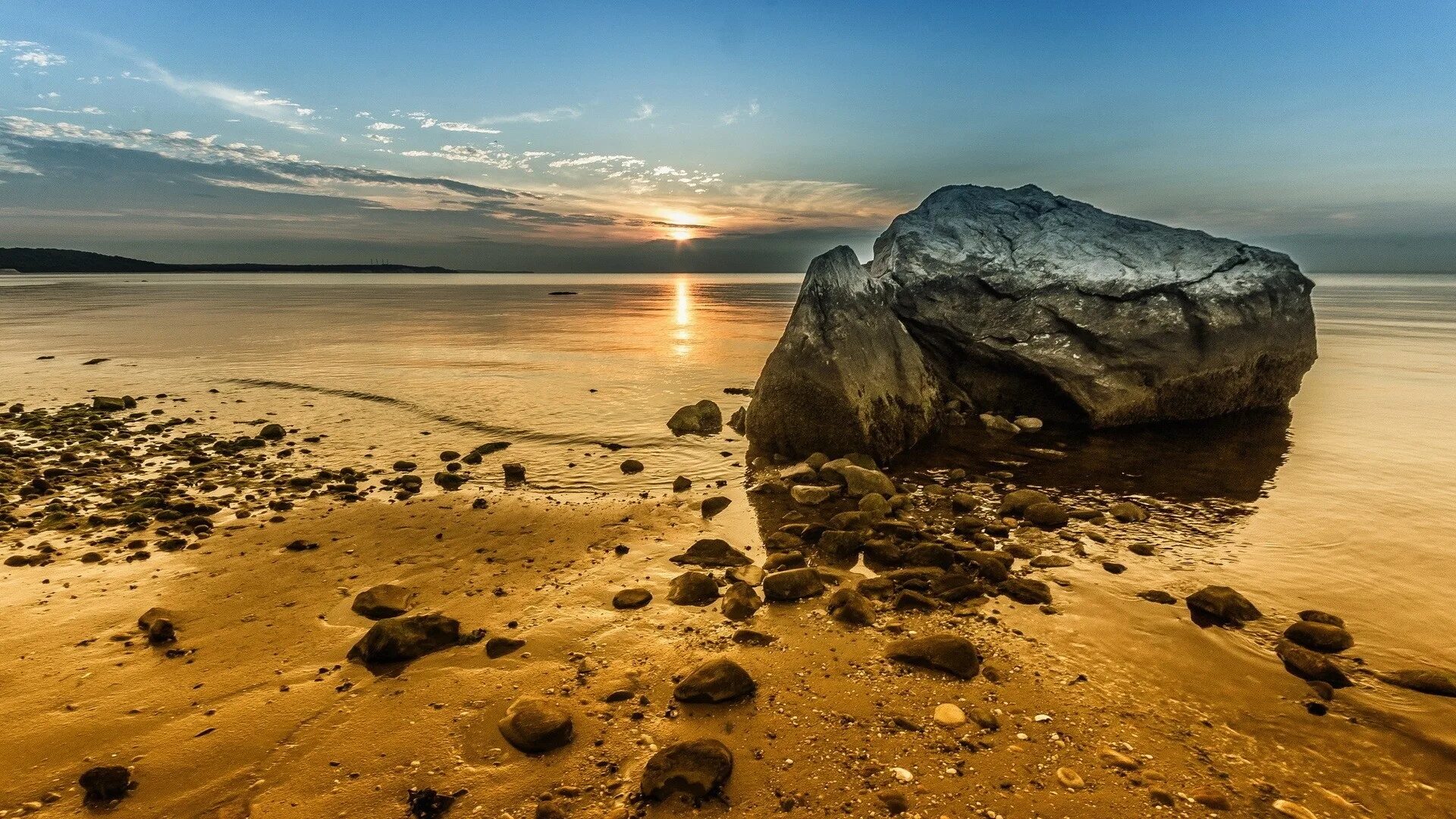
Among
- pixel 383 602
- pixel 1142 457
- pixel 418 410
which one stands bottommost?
pixel 383 602

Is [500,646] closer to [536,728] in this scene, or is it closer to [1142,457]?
[536,728]

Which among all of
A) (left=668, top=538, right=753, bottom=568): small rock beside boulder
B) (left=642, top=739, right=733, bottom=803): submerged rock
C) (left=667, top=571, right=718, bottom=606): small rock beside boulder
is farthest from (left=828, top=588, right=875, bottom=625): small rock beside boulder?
(left=642, top=739, right=733, bottom=803): submerged rock

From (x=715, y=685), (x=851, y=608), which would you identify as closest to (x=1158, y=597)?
(x=851, y=608)

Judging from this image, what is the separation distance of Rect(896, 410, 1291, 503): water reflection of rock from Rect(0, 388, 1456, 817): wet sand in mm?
2110

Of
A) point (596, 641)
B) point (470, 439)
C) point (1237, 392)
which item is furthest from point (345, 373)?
point (1237, 392)

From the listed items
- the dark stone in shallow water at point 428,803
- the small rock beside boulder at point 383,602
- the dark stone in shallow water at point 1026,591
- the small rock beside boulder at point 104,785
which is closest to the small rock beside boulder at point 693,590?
the small rock beside boulder at point 383,602

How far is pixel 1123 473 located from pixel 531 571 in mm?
7591

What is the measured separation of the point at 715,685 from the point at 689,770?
2.32 feet

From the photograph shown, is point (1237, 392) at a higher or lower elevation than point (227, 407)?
higher

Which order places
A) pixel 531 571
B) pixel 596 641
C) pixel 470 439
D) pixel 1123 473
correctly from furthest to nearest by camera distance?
pixel 470 439 → pixel 1123 473 → pixel 531 571 → pixel 596 641

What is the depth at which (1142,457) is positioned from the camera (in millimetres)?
9461

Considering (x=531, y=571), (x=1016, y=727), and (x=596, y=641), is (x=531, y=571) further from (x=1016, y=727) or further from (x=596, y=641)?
(x=1016, y=727)

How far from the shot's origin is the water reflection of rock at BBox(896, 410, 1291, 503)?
8188 mm

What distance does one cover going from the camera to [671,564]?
579 cm
